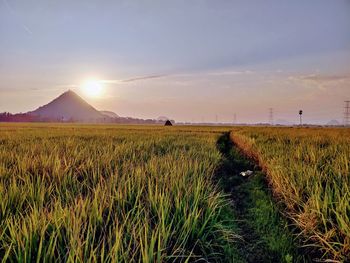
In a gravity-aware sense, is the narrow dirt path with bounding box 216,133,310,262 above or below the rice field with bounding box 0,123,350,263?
below

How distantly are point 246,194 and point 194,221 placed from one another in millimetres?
4062

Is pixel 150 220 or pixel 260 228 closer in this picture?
pixel 150 220

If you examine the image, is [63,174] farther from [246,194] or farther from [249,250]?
[246,194]

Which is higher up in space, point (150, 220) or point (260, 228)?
point (150, 220)

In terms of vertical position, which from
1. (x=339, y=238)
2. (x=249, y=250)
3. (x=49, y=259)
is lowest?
(x=249, y=250)

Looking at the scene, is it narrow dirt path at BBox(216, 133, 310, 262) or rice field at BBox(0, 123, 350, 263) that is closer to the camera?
rice field at BBox(0, 123, 350, 263)

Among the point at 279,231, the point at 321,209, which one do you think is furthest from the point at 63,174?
the point at 321,209

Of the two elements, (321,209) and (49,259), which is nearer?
(49,259)

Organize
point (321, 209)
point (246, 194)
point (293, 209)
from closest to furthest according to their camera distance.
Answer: point (321, 209) → point (293, 209) → point (246, 194)

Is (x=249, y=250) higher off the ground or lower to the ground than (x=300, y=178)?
lower

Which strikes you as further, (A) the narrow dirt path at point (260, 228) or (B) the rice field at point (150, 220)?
(A) the narrow dirt path at point (260, 228)

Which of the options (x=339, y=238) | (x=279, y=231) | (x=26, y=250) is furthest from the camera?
(x=279, y=231)

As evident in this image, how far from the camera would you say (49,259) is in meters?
2.19

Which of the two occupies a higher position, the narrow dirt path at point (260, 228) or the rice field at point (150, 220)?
the rice field at point (150, 220)
